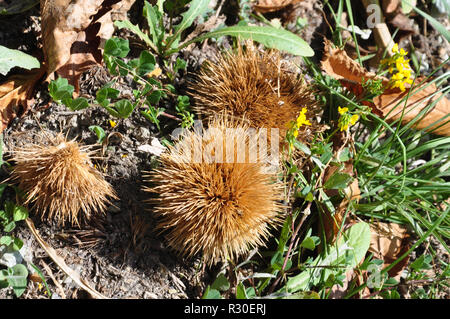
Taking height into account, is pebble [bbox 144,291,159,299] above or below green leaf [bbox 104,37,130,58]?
below

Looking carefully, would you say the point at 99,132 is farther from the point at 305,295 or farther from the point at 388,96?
the point at 388,96

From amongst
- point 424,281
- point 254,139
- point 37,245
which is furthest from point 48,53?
point 424,281

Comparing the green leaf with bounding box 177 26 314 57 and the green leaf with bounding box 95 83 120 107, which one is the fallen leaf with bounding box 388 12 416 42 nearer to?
the green leaf with bounding box 177 26 314 57

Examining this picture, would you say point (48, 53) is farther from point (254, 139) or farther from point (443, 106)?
point (443, 106)

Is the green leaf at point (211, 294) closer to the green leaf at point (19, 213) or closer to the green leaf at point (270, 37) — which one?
the green leaf at point (19, 213)

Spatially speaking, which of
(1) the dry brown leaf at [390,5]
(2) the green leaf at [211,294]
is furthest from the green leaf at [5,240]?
(1) the dry brown leaf at [390,5]

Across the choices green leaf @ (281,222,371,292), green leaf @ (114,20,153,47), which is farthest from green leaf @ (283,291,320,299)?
green leaf @ (114,20,153,47)

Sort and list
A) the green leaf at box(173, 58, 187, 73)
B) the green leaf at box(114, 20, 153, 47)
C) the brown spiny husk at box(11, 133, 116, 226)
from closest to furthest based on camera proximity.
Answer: the brown spiny husk at box(11, 133, 116, 226), the green leaf at box(114, 20, 153, 47), the green leaf at box(173, 58, 187, 73)
